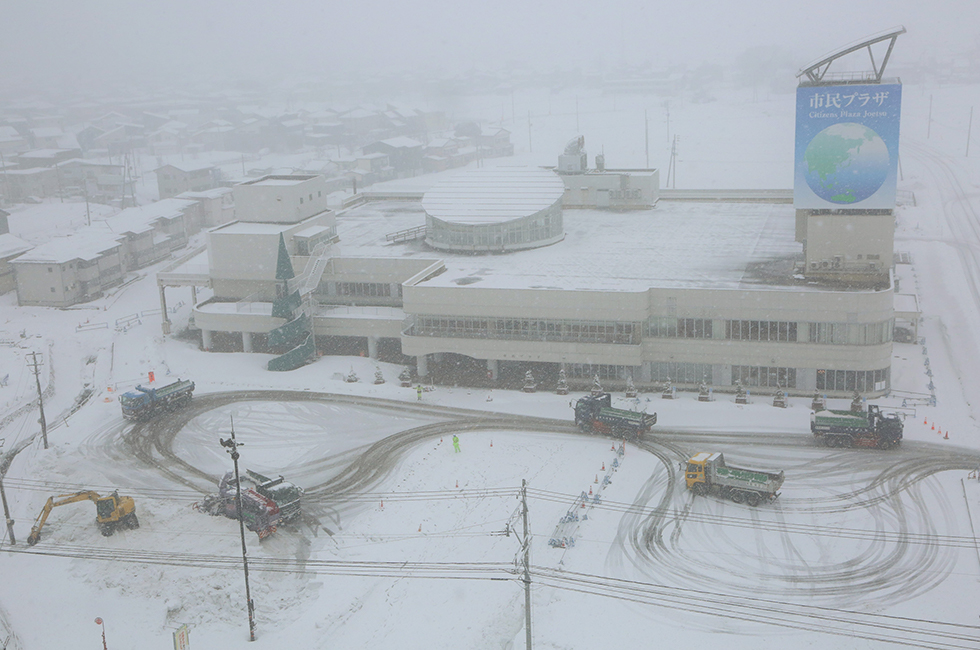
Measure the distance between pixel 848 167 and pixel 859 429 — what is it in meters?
16.7

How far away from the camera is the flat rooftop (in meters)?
54.2

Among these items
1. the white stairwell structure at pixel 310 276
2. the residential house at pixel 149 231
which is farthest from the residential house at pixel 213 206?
the white stairwell structure at pixel 310 276

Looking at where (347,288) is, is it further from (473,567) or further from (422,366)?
(473,567)

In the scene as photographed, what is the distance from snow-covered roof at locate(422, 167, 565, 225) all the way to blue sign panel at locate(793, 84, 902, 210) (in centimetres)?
1984

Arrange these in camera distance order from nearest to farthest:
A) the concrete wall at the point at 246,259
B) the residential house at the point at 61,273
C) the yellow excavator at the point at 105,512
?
the yellow excavator at the point at 105,512 < the concrete wall at the point at 246,259 < the residential house at the point at 61,273

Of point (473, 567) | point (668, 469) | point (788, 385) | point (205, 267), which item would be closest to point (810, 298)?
point (788, 385)

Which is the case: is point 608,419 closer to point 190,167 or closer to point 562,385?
point 562,385

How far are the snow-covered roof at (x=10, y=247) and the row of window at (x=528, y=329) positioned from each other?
155 feet

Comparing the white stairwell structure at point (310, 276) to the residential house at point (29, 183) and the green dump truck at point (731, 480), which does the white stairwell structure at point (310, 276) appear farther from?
the residential house at point (29, 183)

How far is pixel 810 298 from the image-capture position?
4862 cm

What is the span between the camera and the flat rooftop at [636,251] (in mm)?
54250

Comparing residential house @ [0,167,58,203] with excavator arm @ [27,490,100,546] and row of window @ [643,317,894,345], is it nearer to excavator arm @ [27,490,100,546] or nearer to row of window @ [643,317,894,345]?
excavator arm @ [27,490,100,546]

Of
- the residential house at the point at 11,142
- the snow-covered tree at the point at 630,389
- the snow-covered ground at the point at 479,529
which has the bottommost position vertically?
the snow-covered ground at the point at 479,529

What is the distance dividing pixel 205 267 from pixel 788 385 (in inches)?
1732
